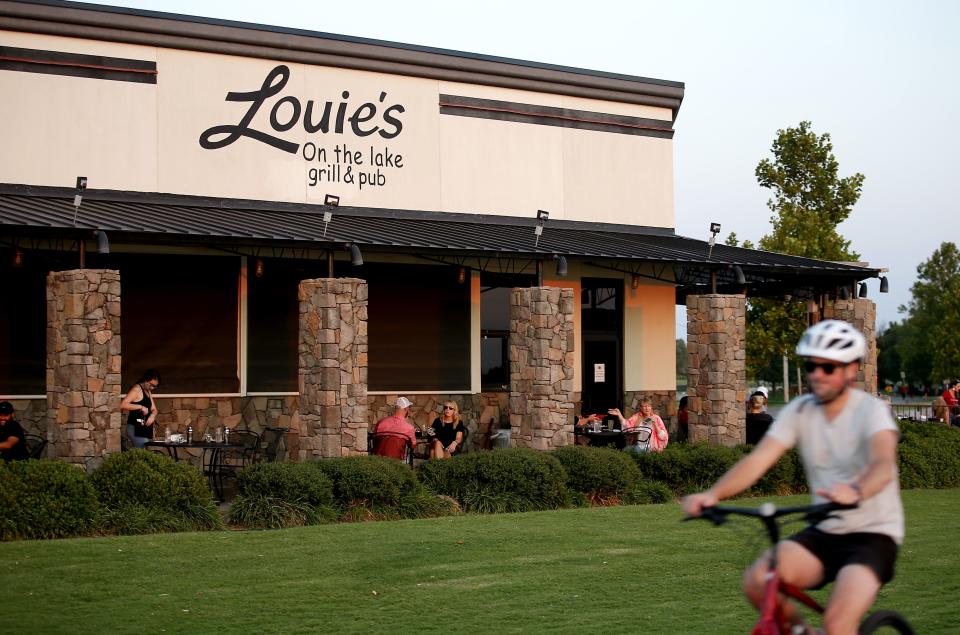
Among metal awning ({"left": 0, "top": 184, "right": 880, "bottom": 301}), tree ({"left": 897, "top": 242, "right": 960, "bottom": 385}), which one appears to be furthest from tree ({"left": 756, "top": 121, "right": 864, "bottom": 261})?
tree ({"left": 897, "top": 242, "right": 960, "bottom": 385})

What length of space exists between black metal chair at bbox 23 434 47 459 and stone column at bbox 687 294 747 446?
10478mm

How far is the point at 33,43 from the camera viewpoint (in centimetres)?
1975

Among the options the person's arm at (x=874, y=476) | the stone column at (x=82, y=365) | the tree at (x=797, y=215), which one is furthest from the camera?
the tree at (x=797, y=215)

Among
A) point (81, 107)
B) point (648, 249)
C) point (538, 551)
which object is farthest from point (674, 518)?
point (81, 107)

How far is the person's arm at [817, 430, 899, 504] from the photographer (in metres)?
5.26

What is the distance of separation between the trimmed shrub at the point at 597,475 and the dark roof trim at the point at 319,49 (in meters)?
8.73

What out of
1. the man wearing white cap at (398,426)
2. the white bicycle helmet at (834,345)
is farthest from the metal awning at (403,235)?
Result: the white bicycle helmet at (834,345)

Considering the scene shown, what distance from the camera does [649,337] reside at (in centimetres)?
2498

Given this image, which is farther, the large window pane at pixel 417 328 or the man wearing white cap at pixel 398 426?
the large window pane at pixel 417 328

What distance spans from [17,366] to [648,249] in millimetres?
10586

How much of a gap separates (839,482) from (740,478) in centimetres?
44

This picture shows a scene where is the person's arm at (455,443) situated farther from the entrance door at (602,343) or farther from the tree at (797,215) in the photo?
the tree at (797,215)

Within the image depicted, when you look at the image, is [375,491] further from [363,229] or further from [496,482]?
[363,229]

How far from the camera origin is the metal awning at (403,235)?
698 inches
